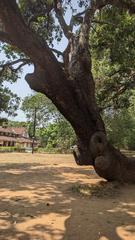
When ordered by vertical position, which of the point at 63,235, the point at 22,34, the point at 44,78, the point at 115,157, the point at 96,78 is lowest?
the point at 63,235

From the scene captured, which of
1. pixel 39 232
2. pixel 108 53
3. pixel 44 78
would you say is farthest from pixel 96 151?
pixel 108 53

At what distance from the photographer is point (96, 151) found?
10.8 m

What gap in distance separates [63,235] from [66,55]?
8319mm

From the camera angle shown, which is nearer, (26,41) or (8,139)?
(26,41)

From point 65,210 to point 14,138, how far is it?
251 feet

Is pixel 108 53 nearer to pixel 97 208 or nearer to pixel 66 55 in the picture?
pixel 66 55

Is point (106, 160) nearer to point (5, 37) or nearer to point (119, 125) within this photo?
point (5, 37)

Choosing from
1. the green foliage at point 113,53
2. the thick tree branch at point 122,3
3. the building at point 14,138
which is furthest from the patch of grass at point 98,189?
the building at point 14,138

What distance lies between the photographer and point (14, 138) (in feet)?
274

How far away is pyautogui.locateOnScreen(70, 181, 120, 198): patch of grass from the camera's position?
32.4 ft

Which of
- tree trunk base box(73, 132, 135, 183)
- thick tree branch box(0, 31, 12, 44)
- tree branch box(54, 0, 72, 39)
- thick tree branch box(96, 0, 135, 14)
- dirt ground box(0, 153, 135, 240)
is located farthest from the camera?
tree branch box(54, 0, 72, 39)

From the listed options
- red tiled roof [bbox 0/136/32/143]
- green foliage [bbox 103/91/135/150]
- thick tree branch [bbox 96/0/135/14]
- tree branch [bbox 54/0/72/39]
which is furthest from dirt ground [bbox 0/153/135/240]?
red tiled roof [bbox 0/136/32/143]

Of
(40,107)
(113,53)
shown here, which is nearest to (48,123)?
(40,107)

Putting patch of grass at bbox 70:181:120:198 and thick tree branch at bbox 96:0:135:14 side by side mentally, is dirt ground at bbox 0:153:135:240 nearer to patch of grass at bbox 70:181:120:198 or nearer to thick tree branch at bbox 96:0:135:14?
patch of grass at bbox 70:181:120:198
